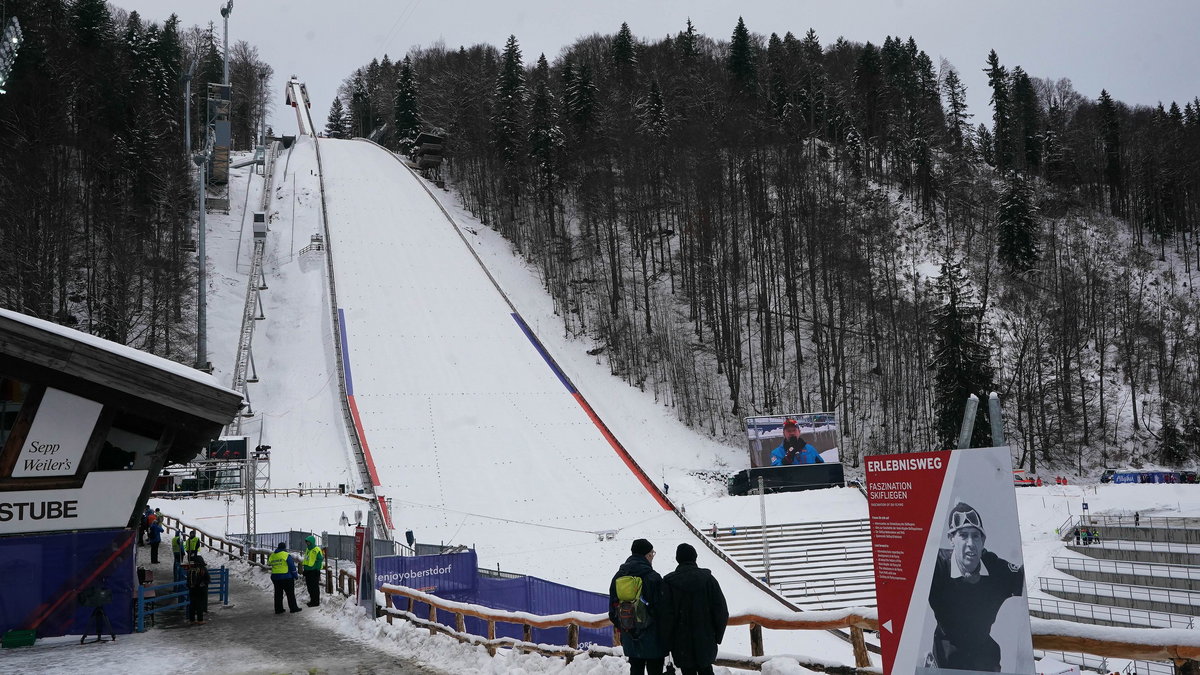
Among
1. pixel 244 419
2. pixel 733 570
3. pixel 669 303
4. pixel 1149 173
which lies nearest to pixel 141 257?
pixel 244 419

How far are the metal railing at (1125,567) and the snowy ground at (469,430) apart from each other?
0.62 m

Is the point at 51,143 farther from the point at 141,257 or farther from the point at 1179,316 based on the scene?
the point at 1179,316

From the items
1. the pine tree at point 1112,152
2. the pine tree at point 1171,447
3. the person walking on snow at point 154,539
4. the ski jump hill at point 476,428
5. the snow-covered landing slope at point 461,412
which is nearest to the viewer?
the person walking on snow at point 154,539

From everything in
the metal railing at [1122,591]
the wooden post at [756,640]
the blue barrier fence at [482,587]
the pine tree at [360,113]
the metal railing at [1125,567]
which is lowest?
the metal railing at [1122,591]

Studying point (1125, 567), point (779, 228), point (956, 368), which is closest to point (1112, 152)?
point (779, 228)

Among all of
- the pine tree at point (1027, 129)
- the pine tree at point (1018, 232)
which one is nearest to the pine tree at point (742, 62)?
the pine tree at point (1027, 129)

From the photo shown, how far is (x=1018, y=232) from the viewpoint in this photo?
5003 centimetres

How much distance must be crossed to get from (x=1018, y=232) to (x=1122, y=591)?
33.2 m

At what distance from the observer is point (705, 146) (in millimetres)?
52750

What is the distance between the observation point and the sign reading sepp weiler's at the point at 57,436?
10.7 m

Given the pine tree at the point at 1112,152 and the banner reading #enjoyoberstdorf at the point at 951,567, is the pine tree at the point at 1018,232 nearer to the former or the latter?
the pine tree at the point at 1112,152

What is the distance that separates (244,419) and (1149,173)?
59.3 meters

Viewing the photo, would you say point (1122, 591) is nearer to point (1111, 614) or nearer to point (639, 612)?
point (1111, 614)

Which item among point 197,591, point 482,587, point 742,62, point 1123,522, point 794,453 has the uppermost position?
point 742,62
